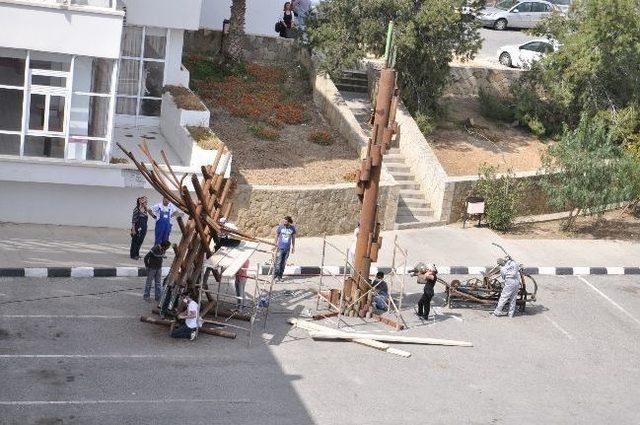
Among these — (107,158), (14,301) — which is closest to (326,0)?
(107,158)

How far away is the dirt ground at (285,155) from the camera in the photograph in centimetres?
2825

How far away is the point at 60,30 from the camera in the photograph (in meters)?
24.9

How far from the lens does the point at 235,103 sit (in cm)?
3200

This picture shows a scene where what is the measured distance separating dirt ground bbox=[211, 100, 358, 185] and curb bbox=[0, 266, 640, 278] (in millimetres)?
3637

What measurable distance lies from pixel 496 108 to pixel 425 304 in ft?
46.2

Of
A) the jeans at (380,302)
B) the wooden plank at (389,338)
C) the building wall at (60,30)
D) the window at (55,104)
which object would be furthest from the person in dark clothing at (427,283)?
the building wall at (60,30)

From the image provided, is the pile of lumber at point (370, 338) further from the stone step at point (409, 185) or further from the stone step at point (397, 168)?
the stone step at point (397, 168)

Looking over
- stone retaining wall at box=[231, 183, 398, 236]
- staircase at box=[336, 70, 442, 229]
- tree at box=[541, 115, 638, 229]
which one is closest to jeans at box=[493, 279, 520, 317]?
stone retaining wall at box=[231, 183, 398, 236]

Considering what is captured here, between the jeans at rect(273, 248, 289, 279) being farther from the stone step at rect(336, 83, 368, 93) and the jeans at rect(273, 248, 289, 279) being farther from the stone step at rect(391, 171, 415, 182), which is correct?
the stone step at rect(336, 83, 368, 93)

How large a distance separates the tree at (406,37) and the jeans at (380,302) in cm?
1035

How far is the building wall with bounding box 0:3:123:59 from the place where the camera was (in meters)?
24.6

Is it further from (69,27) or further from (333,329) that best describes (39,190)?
(333,329)

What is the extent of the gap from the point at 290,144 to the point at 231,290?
8.40 m

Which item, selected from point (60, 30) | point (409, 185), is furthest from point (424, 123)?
point (60, 30)
